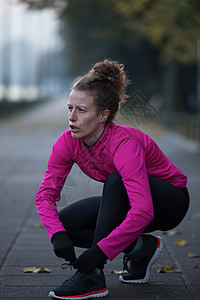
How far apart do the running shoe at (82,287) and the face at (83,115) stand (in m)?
0.75

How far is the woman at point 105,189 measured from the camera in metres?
3.07

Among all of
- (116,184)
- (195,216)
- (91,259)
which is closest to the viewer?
(91,259)

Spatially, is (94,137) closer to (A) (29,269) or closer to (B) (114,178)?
(B) (114,178)

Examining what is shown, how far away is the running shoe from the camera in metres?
3.17

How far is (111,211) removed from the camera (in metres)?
3.14

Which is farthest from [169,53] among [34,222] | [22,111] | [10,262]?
[22,111]

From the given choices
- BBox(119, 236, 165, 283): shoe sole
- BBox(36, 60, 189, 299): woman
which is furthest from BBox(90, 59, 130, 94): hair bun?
BBox(119, 236, 165, 283): shoe sole

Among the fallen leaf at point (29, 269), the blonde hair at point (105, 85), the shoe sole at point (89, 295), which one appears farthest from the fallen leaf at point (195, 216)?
the blonde hair at point (105, 85)

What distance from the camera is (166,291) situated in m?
3.39

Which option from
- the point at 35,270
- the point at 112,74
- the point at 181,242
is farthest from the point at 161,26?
the point at 112,74

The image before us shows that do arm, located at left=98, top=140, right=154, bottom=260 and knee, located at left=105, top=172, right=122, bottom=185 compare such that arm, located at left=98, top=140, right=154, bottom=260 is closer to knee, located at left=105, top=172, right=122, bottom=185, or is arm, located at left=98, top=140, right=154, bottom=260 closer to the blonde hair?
knee, located at left=105, top=172, right=122, bottom=185

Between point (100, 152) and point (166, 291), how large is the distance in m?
0.89

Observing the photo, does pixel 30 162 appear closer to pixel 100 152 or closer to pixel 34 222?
pixel 34 222

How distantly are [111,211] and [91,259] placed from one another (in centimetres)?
28
